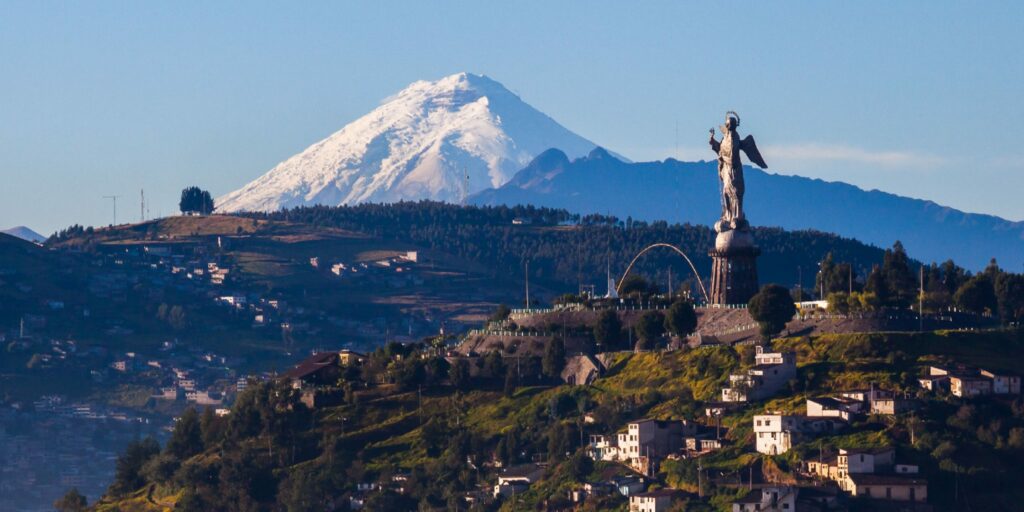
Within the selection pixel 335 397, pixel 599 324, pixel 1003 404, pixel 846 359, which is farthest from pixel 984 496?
pixel 335 397

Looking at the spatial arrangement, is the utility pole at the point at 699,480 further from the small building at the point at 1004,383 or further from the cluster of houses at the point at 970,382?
the small building at the point at 1004,383

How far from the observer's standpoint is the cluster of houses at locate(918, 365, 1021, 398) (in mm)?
131625

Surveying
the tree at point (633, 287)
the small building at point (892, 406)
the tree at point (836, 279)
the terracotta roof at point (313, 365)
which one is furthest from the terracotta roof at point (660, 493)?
the terracotta roof at point (313, 365)

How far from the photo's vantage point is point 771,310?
5723 inches

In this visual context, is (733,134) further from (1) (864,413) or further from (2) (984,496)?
(2) (984,496)

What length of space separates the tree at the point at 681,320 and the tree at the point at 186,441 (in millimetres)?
30559

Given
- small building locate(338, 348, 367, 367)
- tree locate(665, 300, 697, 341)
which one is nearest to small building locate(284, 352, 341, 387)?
small building locate(338, 348, 367, 367)

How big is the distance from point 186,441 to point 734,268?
3535cm

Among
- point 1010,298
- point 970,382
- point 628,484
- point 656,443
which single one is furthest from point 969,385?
point 1010,298

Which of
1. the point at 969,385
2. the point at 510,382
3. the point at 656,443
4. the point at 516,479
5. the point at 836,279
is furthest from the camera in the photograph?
the point at 836,279

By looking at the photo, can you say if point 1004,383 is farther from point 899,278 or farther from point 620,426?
point 899,278

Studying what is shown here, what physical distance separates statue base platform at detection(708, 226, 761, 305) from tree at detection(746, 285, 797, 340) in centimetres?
988

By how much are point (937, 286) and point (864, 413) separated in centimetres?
3066

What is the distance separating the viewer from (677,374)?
14538cm
